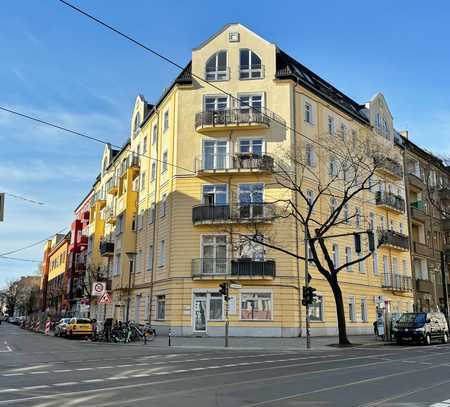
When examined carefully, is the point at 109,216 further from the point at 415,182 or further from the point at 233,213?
the point at 415,182

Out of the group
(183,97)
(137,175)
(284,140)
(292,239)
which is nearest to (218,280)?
(292,239)

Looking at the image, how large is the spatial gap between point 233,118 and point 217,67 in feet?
14.2

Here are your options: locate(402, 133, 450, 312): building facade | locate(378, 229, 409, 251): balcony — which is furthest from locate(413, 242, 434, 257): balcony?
locate(378, 229, 409, 251): balcony

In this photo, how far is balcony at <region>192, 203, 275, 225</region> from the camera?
3334 cm

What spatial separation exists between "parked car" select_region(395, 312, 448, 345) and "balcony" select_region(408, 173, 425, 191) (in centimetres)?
2135

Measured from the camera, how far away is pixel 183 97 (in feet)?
121

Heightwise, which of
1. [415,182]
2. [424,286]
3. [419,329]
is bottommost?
[419,329]

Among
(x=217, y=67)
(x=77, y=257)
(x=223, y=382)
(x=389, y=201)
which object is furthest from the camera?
(x=77, y=257)

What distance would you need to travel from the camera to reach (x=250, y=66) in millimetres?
36406

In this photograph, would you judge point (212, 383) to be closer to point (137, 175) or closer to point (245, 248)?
point (245, 248)

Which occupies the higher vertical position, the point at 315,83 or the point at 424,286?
the point at 315,83

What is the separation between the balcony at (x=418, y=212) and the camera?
49881 millimetres

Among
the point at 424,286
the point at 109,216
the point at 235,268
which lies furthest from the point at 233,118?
the point at 424,286

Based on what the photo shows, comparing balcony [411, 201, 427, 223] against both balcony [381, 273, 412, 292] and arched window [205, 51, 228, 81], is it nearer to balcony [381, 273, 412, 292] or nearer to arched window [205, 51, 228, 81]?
balcony [381, 273, 412, 292]
